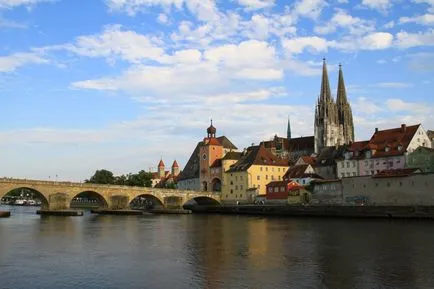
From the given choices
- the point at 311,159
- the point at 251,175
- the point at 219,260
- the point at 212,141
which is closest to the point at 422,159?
the point at 311,159

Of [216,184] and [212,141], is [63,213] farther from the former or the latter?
[212,141]

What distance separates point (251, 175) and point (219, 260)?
72.0 m

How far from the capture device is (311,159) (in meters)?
106

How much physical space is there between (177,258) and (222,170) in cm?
7914

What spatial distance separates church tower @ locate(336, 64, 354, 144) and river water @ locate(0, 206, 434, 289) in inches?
3954

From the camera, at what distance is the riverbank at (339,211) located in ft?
203

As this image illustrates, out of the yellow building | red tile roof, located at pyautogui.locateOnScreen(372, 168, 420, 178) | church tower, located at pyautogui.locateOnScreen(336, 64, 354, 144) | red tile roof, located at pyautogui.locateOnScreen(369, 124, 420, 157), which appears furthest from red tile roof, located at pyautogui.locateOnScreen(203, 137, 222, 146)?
red tile roof, located at pyautogui.locateOnScreen(372, 168, 420, 178)

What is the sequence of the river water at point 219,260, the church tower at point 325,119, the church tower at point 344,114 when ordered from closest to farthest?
the river water at point 219,260 < the church tower at point 325,119 < the church tower at point 344,114

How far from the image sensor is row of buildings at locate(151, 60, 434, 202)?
8356cm

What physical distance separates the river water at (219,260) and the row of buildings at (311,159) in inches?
1464

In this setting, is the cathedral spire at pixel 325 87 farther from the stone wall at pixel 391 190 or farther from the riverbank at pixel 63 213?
the riverbank at pixel 63 213

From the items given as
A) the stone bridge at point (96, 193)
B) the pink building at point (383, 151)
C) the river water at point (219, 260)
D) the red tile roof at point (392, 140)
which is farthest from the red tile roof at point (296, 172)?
the river water at point (219, 260)

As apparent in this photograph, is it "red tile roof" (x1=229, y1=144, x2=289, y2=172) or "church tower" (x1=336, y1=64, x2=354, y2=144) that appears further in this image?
"church tower" (x1=336, y1=64, x2=354, y2=144)

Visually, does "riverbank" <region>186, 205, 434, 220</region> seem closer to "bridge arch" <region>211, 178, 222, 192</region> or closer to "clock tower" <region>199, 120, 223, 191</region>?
"bridge arch" <region>211, 178, 222, 192</region>
